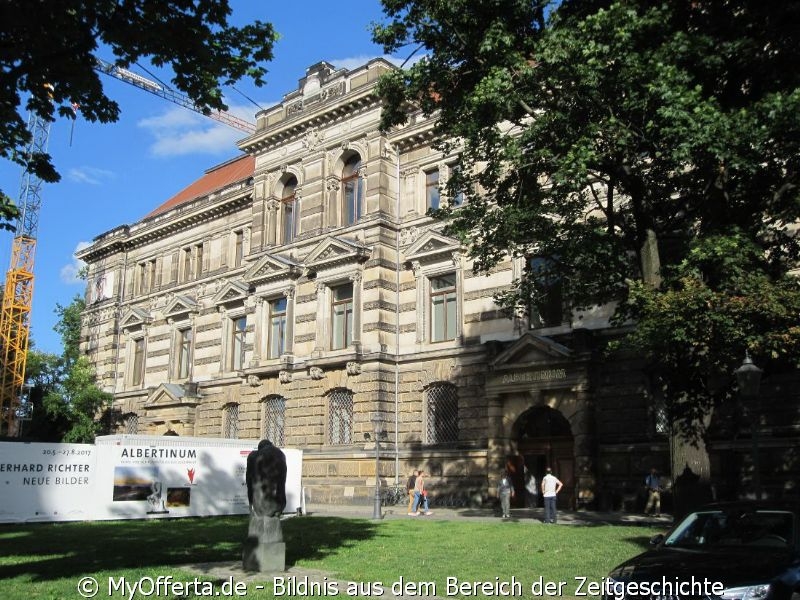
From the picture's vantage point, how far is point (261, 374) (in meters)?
36.2

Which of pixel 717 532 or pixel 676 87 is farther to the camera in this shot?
pixel 676 87

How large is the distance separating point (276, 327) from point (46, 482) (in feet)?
47.8

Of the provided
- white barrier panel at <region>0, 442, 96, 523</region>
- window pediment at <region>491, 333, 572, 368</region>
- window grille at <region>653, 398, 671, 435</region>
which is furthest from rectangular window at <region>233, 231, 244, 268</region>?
window grille at <region>653, 398, 671, 435</region>

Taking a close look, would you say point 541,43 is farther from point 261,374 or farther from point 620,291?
point 261,374

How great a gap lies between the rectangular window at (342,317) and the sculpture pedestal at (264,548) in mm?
20313

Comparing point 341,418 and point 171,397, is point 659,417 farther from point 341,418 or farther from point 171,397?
point 171,397

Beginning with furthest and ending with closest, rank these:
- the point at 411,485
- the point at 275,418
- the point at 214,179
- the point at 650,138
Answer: the point at 214,179 < the point at 275,418 < the point at 411,485 < the point at 650,138

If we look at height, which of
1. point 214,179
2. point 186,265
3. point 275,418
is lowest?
point 275,418

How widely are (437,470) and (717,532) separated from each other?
2140cm

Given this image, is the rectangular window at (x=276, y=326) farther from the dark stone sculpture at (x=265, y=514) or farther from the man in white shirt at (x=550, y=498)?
the dark stone sculpture at (x=265, y=514)

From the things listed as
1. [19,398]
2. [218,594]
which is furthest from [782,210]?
[19,398]

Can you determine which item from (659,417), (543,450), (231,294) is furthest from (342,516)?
(231,294)

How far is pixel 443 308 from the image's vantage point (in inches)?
1251

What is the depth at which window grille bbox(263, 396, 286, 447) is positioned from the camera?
117 ft
